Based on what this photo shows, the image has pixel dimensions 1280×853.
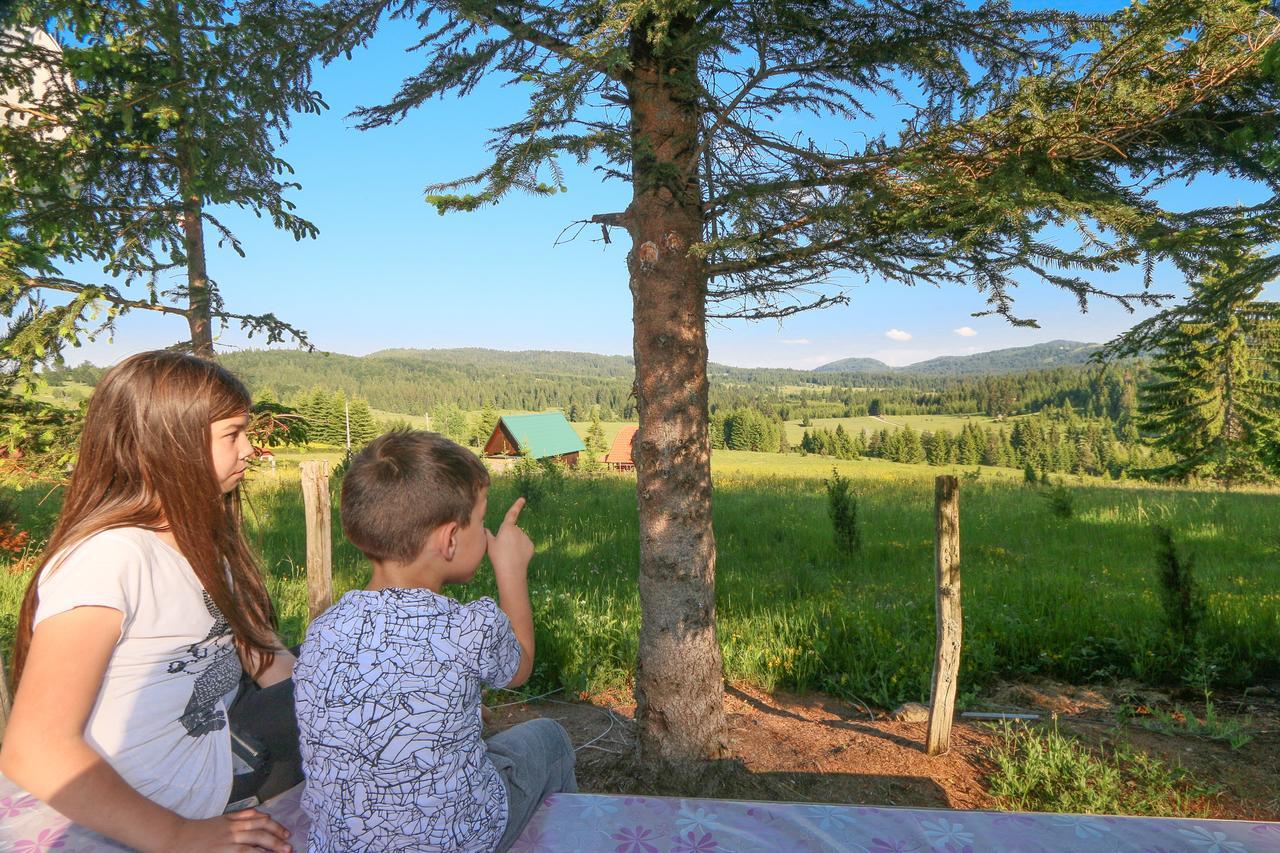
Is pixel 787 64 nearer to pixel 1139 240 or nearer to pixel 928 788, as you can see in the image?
pixel 1139 240

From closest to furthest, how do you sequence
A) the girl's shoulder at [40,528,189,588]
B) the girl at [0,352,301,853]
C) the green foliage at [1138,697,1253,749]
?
the girl at [0,352,301,853] < the girl's shoulder at [40,528,189,588] < the green foliage at [1138,697,1253,749]

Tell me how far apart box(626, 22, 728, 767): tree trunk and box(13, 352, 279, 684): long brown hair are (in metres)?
1.98

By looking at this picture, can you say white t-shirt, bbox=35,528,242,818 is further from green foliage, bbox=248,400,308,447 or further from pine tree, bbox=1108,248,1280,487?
pine tree, bbox=1108,248,1280,487

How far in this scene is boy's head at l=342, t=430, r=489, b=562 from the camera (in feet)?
5.82

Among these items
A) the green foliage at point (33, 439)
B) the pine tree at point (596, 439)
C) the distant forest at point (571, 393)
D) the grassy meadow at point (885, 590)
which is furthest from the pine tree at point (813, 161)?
the distant forest at point (571, 393)

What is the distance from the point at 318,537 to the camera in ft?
14.7

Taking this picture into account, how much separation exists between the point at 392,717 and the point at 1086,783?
10.7 ft

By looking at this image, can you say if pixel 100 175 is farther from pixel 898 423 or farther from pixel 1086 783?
pixel 898 423

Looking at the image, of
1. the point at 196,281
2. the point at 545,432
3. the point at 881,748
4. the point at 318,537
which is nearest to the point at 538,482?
the point at 196,281

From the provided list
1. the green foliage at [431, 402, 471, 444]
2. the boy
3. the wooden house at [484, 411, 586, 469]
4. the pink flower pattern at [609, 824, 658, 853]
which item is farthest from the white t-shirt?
the green foliage at [431, 402, 471, 444]

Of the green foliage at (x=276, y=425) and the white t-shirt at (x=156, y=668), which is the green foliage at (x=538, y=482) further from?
the white t-shirt at (x=156, y=668)

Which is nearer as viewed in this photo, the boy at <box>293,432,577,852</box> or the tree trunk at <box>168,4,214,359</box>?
the boy at <box>293,432,577,852</box>

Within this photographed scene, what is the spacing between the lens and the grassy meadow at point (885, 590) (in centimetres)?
493

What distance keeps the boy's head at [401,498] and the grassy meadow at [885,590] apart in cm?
210
